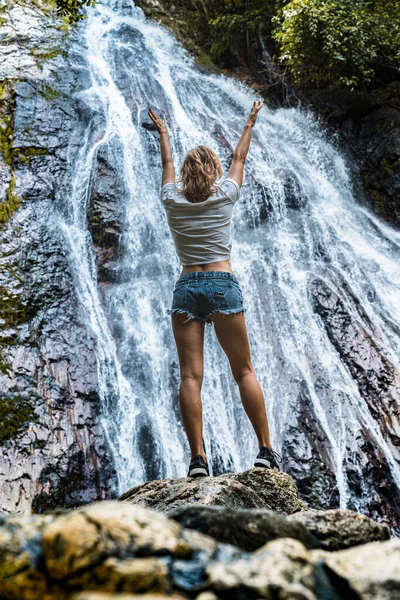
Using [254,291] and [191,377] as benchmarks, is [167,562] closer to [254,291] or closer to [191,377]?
[191,377]

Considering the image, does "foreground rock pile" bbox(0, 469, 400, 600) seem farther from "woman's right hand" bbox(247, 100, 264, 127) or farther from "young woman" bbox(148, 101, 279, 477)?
"woman's right hand" bbox(247, 100, 264, 127)

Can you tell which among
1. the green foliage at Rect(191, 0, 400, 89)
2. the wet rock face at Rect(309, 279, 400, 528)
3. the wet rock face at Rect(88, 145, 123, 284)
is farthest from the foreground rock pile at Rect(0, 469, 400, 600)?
the green foliage at Rect(191, 0, 400, 89)

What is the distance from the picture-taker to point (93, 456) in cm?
620

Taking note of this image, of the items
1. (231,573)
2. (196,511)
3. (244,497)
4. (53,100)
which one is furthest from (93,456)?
(53,100)

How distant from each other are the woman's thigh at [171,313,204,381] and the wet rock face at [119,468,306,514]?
2.00ft

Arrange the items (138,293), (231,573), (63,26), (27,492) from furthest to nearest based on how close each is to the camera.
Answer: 1. (63,26)
2. (138,293)
3. (27,492)
4. (231,573)

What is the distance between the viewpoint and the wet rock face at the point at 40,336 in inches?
233

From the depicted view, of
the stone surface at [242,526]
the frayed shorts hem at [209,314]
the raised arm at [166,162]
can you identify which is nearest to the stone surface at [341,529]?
the stone surface at [242,526]

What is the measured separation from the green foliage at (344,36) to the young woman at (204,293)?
878 cm

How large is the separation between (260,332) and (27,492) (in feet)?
11.8

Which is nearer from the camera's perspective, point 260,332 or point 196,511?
point 196,511

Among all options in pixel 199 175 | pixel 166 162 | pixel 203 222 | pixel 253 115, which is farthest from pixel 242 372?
pixel 253 115

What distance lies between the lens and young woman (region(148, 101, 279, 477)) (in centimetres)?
341

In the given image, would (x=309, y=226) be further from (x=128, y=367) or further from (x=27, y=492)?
(x=27, y=492)
